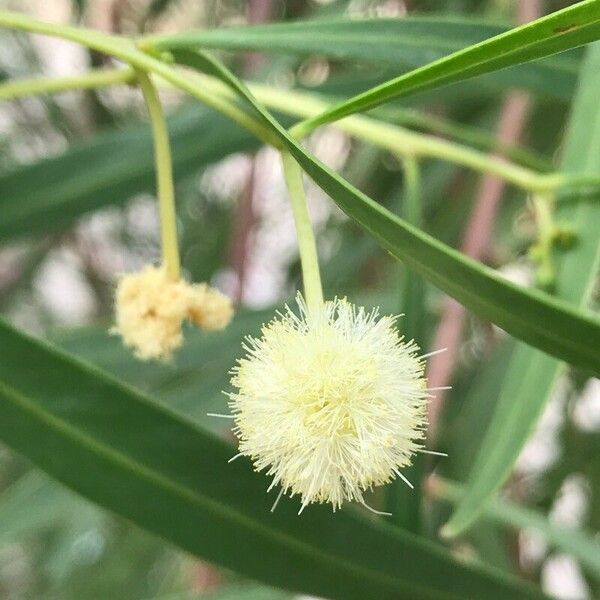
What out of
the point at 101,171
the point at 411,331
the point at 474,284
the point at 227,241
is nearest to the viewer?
the point at 474,284

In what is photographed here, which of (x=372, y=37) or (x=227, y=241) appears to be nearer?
(x=372, y=37)

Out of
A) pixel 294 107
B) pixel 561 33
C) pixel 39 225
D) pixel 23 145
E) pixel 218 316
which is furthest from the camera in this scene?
pixel 23 145

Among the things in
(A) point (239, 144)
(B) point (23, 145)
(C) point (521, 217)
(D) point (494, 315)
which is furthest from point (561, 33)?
(B) point (23, 145)

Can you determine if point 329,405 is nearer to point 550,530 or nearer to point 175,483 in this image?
point 175,483

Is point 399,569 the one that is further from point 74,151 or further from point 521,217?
point 521,217

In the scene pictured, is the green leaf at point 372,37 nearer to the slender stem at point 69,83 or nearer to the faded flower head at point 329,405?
the slender stem at point 69,83

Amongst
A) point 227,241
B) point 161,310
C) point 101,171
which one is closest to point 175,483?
point 161,310

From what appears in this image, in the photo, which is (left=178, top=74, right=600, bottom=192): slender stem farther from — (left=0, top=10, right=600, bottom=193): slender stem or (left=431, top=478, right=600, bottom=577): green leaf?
(left=431, top=478, right=600, bottom=577): green leaf

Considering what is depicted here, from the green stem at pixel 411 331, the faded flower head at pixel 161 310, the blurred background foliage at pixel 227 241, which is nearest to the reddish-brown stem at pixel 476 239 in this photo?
the blurred background foliage at pixel 227 241
